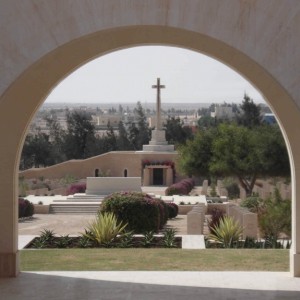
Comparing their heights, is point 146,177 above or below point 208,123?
below

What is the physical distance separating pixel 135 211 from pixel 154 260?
20.0 feet

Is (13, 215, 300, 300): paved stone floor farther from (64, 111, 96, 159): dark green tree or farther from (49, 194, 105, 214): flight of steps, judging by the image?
(64, 111, 96, 159): dark green tree

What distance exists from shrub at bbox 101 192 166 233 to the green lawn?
4599mm

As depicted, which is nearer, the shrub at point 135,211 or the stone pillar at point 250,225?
the stone pillar at point 250,225

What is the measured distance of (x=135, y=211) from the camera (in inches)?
727

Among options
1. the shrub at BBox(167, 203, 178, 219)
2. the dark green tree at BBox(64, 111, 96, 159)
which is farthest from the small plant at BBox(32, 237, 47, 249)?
the dark green tree at BBox(64, 111, 96, 159)

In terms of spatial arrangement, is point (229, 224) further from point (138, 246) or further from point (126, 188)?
point (126, 188)

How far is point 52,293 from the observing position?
9.66m

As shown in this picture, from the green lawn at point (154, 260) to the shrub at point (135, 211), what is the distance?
4.60m

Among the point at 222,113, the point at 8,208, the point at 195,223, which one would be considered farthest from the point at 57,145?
the point at 222,113

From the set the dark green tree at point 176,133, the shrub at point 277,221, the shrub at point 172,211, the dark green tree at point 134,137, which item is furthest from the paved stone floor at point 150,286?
the dark green tree at point 134,137

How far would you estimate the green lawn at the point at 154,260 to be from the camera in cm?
1169

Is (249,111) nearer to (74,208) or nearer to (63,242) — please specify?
(74,208)

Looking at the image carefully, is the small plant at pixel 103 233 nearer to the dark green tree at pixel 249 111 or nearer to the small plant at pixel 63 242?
the small plant at pixel 63 242
